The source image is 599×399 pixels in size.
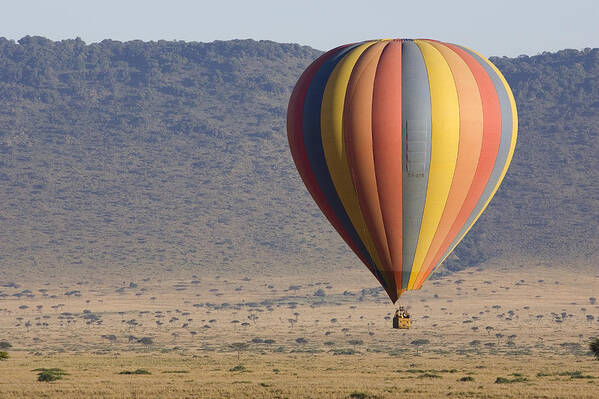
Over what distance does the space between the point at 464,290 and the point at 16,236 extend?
55.4 meters

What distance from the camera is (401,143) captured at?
45.0 m

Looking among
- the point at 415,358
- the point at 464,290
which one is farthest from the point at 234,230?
the point at 415,358

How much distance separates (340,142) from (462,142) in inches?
163

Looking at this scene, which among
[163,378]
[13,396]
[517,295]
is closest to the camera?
[13,396]

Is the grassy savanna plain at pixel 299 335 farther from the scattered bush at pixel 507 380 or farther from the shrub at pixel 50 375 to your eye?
the shrub at pixel 50 375

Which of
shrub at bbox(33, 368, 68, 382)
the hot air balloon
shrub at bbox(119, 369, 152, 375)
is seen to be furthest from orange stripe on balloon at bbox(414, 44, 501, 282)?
shrub at bbox(119, 369, 152, 375)

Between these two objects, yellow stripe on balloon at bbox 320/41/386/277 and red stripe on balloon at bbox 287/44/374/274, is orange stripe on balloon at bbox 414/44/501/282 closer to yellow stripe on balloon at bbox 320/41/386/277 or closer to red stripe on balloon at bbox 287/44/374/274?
yellow stripe on balloon at bbox 320/41/386/277

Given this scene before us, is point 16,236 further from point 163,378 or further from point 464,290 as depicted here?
point 163,378

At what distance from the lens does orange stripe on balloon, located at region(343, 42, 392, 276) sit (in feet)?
148

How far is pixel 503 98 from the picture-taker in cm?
4762

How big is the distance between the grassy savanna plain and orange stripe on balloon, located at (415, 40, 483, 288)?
835cm

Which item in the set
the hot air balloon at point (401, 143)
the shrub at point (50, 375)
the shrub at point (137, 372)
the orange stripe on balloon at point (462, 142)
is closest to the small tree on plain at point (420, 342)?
the shrub at point (137, 372)

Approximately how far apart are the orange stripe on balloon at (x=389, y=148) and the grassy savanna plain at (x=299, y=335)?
341 inches

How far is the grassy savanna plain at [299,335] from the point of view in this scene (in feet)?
188
